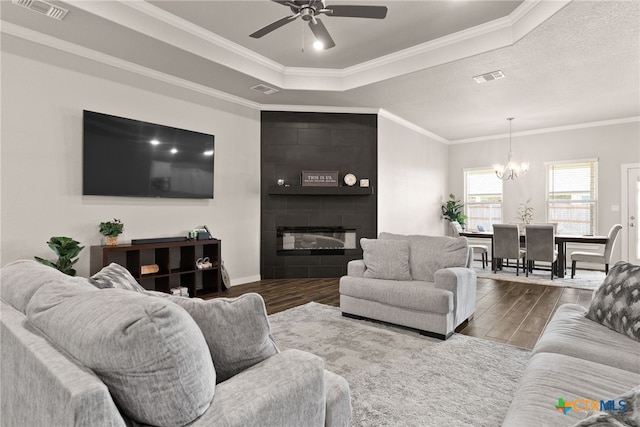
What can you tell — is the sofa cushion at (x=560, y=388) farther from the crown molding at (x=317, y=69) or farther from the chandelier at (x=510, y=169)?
the chandelier at (x=510, y=169)

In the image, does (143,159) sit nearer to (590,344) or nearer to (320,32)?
(320,32)

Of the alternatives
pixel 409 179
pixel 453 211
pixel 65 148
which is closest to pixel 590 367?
pixel 65 148

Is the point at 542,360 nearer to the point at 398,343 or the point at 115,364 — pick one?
the point at 398,343

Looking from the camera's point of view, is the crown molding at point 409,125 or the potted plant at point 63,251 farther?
the crown molding at point 409,125

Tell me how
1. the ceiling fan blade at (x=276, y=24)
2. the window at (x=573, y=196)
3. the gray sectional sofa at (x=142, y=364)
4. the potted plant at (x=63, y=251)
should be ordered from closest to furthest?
the gray sectional sofa at (x=142, y=364) < the ceiling fan blade at (x=276, y=24) < the potted plant at (x=63, y=251) < the window at (x=573, y=196)

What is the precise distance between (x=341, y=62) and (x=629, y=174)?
5.98 m

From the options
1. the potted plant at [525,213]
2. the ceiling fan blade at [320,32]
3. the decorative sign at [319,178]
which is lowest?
the potted plant at [525,213]

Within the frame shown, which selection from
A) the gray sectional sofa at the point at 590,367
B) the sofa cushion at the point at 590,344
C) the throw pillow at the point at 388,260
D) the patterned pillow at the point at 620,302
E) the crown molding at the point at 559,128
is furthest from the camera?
the crown molding at the point at 559,128

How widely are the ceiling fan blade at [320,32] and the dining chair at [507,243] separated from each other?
15.5ft

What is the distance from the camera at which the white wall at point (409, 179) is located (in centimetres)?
634

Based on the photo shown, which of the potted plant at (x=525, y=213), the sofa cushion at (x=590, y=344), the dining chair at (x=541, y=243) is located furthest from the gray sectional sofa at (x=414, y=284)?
the potted plant at (x=525, y=213)

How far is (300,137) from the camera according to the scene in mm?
5852

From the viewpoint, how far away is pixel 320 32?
9.77 ft

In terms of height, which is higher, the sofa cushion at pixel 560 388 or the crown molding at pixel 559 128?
the crown molding at pixel 559 128
